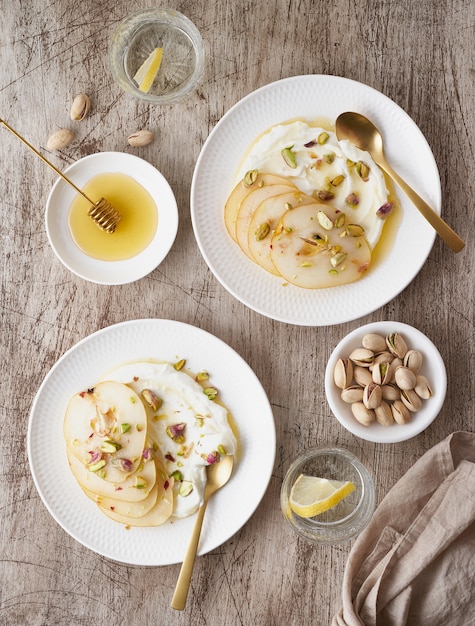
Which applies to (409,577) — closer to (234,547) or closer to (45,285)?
(234,547)

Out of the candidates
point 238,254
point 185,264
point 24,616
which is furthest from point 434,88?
point 24,616

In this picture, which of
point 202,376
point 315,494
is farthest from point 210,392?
point 315,494

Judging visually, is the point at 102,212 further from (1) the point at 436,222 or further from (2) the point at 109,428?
(1) the point at 436,222

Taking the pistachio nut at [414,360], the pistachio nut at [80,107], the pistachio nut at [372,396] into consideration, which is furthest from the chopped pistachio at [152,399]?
the pistachio nut at [80,107]

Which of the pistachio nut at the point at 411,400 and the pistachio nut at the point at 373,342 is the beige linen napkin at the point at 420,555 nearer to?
the pistachio nut at the point at 411,400

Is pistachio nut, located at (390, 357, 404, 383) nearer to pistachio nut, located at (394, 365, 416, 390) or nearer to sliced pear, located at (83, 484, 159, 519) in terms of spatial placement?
pistachio nut, located at (394, 365, 416, 390)
